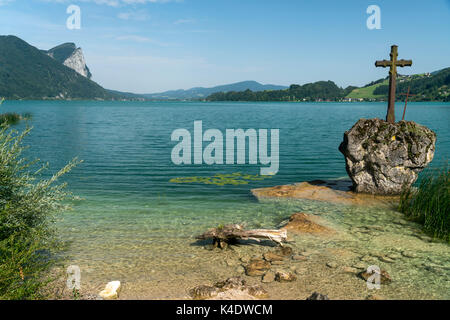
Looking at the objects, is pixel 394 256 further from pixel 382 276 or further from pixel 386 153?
pixel 386 153

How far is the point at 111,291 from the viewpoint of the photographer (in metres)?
7.80

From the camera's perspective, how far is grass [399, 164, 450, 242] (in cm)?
1161

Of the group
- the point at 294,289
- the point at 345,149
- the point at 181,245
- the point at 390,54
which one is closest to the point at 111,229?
the point at 181,245

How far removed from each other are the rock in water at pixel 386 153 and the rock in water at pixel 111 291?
13.4 metres

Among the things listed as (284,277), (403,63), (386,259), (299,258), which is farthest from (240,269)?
(403,63)

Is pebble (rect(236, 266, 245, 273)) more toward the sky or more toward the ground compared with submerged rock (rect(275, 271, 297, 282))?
more toward the ground

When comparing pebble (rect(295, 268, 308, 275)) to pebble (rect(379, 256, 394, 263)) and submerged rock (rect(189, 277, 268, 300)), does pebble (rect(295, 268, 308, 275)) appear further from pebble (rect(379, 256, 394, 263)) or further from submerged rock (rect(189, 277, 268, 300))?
pebble (rect(379, 256, 394, 263))

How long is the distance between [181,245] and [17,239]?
199 inches

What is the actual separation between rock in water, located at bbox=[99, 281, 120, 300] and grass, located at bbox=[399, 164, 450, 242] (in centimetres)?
1097

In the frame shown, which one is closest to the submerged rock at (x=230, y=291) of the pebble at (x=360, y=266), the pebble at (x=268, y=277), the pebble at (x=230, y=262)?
the pebble at (x=268, y=277)

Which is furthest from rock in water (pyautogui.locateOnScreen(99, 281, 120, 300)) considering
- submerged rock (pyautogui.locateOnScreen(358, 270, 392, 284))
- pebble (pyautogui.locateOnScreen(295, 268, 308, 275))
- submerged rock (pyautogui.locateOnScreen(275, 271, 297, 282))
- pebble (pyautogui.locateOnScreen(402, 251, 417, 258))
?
pebble (pyautogui.locateOnScreen(402, 251, 417, 258))

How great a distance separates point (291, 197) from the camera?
56.4 ft

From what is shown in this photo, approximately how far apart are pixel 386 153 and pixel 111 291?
14.4m
